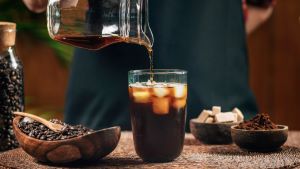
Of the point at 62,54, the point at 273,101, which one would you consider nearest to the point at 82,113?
the point at 62,54

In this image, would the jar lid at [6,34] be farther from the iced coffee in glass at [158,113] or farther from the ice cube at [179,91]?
the ice cube at [179,91]

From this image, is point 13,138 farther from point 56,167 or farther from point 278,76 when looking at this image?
point 278,76

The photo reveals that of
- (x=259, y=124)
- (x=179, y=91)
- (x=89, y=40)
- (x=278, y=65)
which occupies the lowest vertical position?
(x=278, y=65)

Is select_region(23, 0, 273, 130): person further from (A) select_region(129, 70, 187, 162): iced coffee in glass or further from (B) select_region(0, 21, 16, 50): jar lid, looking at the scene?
(A) select_region(129, 70, 187, 162): iced coffee in glass

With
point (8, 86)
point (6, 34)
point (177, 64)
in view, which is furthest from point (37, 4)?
point (177, 64)

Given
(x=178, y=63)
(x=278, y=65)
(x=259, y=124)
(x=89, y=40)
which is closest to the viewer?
(x=89, y=40)

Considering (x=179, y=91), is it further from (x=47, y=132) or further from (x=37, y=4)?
(x=37, y=4)
